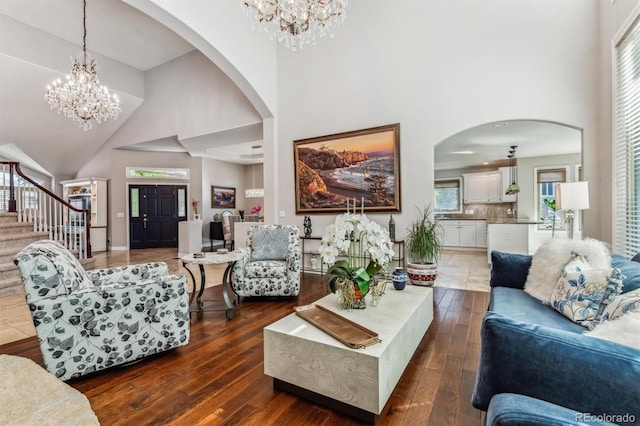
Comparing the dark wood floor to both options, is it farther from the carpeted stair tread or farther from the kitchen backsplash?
the kitchen backsplash

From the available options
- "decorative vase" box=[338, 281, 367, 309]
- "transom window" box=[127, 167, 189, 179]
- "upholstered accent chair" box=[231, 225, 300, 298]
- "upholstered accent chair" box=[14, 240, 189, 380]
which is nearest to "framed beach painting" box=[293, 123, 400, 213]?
"upholstered accent chair" box=[231, 225, 300, 298]

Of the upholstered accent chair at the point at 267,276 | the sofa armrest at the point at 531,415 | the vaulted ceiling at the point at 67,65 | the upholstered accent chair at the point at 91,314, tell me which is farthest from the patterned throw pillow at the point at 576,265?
the vaulted ceiling at the point at 67,65

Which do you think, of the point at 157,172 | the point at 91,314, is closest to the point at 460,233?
→ the point at 91,314

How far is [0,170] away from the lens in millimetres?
5551

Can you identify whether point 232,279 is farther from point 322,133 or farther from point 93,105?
point 93,105

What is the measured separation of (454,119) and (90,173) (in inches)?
407

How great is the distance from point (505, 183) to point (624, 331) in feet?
25.3

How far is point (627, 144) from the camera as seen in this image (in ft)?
9.02

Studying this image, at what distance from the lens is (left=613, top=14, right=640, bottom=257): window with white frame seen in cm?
255

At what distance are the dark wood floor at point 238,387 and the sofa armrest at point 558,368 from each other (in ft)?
2.66

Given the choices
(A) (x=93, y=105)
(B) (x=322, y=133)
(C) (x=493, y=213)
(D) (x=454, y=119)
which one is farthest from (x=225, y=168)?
(C) (x=493, y=213)

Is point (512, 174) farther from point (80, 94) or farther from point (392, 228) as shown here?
point (80, 94)

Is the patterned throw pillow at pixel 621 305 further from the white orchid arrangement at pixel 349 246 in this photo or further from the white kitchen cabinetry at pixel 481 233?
the white kitchen cabinetry at pixel 481 233

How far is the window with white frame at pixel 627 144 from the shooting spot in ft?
8.36
